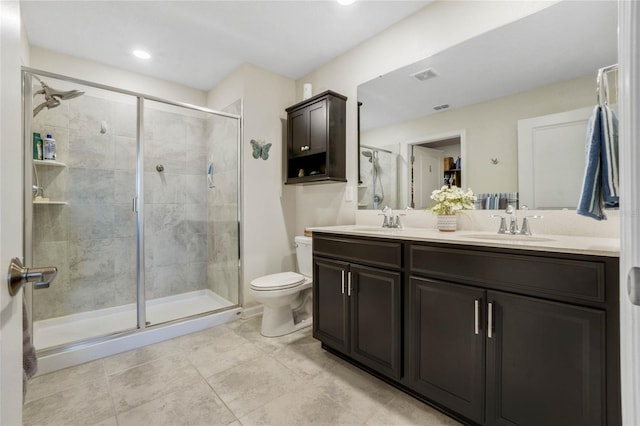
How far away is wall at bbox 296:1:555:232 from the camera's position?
5.84 feet

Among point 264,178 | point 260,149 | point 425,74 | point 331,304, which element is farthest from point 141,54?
point 331,304

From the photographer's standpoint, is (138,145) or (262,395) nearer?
(262,395)

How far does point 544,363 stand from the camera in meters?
1.12

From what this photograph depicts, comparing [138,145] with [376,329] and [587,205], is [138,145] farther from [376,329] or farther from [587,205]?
[587,205]

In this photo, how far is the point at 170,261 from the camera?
317 cm

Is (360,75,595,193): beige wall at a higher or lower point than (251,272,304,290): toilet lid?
higher

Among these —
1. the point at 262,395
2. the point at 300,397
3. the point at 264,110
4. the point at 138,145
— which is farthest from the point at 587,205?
the point at 138,145

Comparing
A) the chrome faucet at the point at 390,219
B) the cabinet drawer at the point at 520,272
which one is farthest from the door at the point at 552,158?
the chrome faucet at the point at 390,219

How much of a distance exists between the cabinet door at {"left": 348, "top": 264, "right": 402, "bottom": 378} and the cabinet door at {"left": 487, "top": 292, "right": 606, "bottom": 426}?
0.47m

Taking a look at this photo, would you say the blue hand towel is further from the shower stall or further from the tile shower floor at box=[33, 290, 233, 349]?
the tile shower floor at box=[33, 290, 233, 349]

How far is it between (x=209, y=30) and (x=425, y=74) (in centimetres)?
176

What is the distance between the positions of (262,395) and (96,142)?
2.68 m

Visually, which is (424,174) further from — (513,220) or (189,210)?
(189,210)

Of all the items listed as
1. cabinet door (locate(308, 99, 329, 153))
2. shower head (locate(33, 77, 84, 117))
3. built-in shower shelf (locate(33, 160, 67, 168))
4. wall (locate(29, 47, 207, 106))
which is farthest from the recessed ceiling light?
cabinet door (locate(308, 99, 329, 153))
